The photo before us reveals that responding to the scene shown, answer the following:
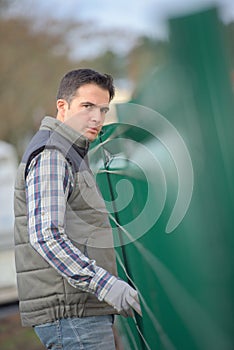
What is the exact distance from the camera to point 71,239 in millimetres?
2428

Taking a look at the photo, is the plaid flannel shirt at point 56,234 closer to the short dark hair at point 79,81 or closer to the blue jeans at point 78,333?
the blue jeans at point 78,333

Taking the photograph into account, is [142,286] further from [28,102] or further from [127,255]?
[28,102]

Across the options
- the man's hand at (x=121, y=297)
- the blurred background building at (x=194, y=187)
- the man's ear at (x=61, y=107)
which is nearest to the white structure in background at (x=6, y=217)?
the blurred background building at (x=194, y=187)

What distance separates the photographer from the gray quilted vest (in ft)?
7.91

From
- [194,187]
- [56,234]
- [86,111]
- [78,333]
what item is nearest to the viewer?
[194,187]

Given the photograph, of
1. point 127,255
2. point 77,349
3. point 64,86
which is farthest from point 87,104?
point 77,349

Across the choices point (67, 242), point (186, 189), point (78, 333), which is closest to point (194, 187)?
point (186, 189)

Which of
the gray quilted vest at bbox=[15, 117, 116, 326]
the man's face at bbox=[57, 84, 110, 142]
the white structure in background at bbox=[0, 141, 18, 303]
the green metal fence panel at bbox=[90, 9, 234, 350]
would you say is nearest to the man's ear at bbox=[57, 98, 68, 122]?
the man's face at bbox=[57, 84, 110, 142]

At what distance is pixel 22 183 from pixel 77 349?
555 mm

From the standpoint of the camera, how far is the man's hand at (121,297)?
2311mm

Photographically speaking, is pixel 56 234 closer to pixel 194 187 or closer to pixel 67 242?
pixel 67 242

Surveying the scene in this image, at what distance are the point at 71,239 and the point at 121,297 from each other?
247mm

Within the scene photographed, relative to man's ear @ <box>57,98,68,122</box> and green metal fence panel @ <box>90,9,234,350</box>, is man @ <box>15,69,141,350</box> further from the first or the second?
→ green metal fence panel @ <box>90,9,234,350</box>

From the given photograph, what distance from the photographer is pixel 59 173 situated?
2.34 metres
